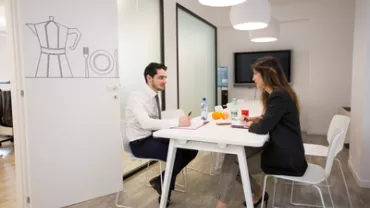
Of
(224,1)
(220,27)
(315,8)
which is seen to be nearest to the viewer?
(224,1)

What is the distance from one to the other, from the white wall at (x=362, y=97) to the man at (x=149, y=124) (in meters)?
1.84

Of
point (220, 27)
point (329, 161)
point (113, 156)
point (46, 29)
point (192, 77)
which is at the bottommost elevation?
point (113, 156)

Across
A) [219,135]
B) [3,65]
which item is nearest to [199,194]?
[219,135]

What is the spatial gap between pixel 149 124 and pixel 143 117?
82 millimetres

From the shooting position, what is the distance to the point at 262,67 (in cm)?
218

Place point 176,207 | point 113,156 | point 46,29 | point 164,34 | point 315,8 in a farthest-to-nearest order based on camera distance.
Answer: point 315,8 < point 164,34 < point 113,156 < point 176,207 < point 46,29

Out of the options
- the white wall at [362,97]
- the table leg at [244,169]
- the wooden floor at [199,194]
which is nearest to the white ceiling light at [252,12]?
the white wall at [362,97]

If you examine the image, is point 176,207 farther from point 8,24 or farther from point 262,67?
point 8,24

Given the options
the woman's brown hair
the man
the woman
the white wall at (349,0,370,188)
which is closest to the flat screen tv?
the white wall at (349,0,370,188)

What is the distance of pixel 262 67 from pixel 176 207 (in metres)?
1.43

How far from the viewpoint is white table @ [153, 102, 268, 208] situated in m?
1.87

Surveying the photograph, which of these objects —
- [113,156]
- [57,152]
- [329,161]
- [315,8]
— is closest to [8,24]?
[57,152]

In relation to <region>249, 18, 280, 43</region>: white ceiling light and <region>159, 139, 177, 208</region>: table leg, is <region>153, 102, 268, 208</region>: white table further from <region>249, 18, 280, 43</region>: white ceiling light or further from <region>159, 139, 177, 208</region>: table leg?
<region>249, 18, 280, 43</region>: white ceiling light

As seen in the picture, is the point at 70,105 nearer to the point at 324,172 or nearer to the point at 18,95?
the point at 18,95
